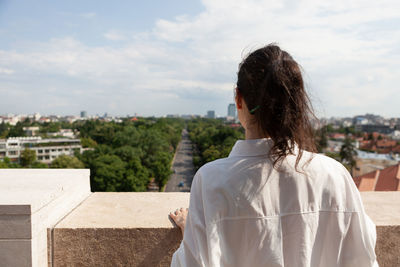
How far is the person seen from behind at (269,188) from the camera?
90cm

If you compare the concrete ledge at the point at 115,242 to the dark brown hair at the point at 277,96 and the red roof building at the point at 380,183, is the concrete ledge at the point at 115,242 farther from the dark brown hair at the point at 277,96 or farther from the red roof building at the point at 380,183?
the red roof building at the point at 380,183

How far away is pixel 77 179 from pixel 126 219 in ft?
1.67

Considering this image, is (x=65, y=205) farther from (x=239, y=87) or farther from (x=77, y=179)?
(x=239, y=87)

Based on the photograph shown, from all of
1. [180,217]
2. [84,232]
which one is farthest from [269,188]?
[84,232]

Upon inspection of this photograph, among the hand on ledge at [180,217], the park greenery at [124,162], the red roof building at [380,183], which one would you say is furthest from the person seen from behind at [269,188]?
the park greenery at [124,162]

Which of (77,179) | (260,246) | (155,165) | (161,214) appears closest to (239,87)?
(260,246)

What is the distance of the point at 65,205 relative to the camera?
174 cm

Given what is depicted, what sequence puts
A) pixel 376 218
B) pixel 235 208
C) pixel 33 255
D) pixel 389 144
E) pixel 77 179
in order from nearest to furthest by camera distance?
pixel 235 208
pixel 33 255
pixel 376 218
pixel 77 179
pixel 389 144

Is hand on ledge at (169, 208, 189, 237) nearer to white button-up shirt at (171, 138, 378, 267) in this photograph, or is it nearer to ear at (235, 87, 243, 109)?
white button-up shirt at (171, 138, 378, 267)

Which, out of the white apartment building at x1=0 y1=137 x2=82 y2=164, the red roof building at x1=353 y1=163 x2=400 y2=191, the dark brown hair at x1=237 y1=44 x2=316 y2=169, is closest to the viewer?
the dark brown hair at x1=237 y1=44 x2=316 y2=169

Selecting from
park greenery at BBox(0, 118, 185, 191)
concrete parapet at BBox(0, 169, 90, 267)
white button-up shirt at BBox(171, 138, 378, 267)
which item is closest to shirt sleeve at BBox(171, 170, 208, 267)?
white button-up shirt at BBox(171, 138, 378, 267)

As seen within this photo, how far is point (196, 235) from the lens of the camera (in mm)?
938

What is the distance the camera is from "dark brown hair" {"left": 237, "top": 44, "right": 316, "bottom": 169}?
0.89m

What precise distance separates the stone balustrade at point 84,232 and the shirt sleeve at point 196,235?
24.6 inches
